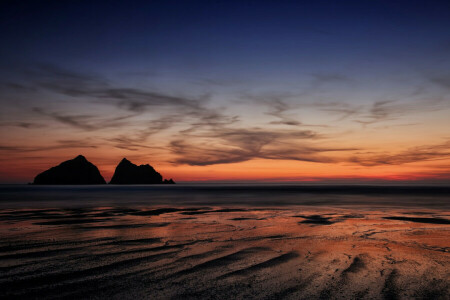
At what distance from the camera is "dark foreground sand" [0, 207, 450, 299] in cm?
592

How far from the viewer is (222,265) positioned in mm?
7797

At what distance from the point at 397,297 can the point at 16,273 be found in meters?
8.07

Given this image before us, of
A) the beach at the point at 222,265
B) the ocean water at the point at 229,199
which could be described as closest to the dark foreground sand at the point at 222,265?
the beach at the point at 222,265

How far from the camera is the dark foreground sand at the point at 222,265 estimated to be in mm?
5922

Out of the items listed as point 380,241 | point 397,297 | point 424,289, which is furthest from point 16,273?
point 380,241

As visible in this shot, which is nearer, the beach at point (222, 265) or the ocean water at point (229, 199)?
the beach at point (222, 265)

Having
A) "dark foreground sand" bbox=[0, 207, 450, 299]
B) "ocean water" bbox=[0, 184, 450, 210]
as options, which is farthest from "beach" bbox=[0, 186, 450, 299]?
"ocean water" bbox=[0, 184, 450, 210]

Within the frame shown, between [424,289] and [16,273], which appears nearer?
[424,289]

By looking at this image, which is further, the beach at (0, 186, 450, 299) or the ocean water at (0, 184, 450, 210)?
the ocean water at (0, 184, 450, 210)

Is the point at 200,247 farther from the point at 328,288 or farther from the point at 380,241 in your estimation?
the point at 380,241

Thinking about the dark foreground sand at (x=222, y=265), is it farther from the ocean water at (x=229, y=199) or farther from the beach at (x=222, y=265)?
the ocean water at (x=229, y=199)

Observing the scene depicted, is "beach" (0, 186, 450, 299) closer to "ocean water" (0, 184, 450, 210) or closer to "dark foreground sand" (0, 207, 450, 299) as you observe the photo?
"dark foreground sand" (0, 207, 450, 299)

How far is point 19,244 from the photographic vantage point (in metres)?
10.1

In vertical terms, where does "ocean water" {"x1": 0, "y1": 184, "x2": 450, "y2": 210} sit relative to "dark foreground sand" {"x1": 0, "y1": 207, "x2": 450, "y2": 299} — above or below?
above
